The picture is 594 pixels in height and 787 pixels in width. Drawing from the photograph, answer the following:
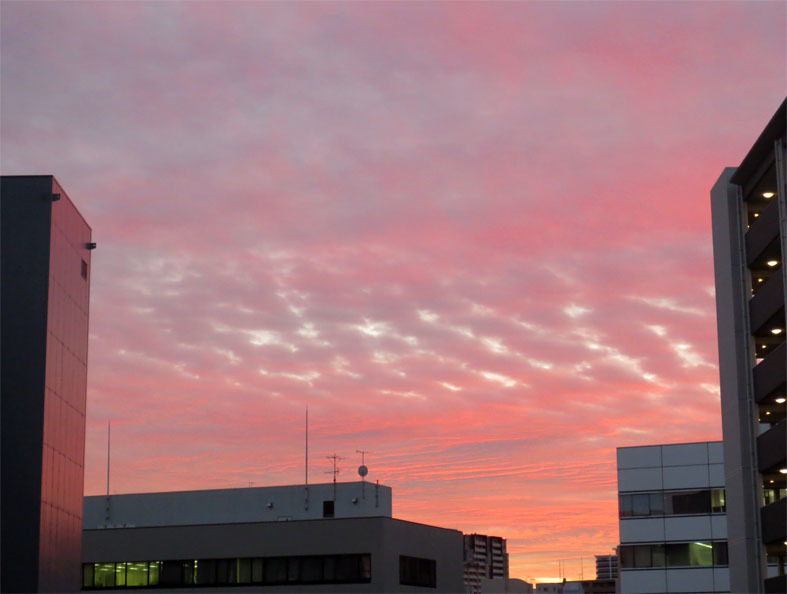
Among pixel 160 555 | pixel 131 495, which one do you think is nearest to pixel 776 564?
pixel 160 555

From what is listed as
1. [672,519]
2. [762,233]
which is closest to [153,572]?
[672,519]

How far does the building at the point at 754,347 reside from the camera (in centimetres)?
6072

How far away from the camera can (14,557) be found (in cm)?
4122

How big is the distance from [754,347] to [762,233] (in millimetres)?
6741

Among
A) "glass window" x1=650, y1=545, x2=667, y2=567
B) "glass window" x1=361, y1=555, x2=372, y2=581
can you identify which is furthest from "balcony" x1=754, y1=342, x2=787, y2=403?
"glass window" x1=650, y1=545, x2=667, y2=567

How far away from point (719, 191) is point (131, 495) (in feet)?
255

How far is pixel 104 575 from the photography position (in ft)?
296

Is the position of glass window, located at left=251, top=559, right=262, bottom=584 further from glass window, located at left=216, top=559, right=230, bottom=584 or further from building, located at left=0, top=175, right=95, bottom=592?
building, located at left=0, top=175, right=95, bottom=592

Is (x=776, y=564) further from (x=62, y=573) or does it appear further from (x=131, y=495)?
(x=131, y=495)

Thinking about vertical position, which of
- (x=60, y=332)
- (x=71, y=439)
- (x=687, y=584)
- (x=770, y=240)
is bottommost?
(x=687, y=584)

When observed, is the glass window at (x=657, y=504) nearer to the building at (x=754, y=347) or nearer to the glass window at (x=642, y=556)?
the glass window at (x=642, y=556)

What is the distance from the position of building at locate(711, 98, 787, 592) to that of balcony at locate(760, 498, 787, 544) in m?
0.05

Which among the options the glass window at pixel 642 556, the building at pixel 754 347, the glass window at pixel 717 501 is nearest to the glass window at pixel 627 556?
the glass window at pixel 642 556

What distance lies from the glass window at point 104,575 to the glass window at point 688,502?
47648 mm
